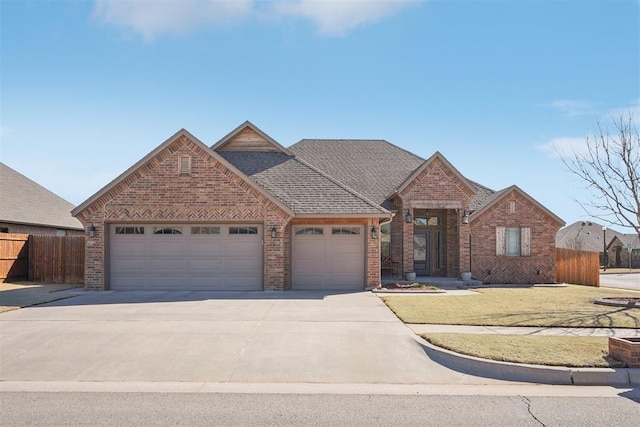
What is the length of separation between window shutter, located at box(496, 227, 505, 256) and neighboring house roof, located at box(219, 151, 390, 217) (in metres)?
7.75

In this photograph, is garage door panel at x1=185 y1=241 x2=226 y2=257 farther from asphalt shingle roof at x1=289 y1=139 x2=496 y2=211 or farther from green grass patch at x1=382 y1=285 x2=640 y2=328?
asphalt shingle roof at x1=289 y1=139 x2=496 y2=211

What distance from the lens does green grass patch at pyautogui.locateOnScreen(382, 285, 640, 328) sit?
35.6 feet

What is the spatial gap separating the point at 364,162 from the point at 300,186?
25.5ft

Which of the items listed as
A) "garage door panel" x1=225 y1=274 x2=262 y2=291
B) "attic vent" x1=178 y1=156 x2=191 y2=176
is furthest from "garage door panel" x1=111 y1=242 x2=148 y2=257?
"garage door panel" x1=225 y1=274 x2=262 y2=291

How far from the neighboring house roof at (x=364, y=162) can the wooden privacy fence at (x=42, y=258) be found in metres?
11.9

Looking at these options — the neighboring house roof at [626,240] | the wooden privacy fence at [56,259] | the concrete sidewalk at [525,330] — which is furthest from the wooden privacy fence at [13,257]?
the neighboring house roof at [626,240]

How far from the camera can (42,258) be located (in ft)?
69.0

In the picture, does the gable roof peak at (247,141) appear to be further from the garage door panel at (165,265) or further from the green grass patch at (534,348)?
the green grass patch at (534,348)

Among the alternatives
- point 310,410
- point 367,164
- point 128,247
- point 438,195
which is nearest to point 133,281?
point 128,247

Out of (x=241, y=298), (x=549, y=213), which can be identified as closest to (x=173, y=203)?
(x=241, y=298)

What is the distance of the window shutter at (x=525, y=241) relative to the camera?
71.5 feet

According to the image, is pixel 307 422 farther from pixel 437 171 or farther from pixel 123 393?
pixel 437 171

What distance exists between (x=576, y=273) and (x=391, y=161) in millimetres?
10718

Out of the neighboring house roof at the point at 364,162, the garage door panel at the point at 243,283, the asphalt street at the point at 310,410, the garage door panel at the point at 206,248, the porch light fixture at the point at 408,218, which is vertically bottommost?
the asphalt street at the point at 310,410
